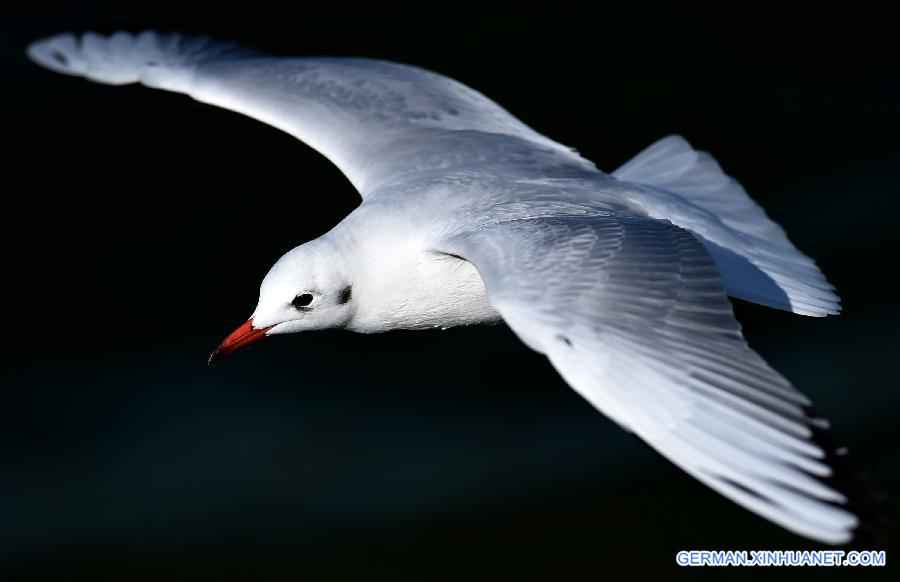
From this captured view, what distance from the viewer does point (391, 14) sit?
9602 millimetres

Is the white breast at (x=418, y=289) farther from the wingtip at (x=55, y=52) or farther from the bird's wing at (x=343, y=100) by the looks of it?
the wingtip at (x=55, y=52)

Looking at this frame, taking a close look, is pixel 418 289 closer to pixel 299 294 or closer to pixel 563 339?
pixel 299 294

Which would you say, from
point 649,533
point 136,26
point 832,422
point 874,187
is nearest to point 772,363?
point 832,422

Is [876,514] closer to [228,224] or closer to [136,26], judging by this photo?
[228,224]

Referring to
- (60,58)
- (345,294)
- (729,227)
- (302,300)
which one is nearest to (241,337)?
(302,300)

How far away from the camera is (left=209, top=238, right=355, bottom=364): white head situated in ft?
15.1

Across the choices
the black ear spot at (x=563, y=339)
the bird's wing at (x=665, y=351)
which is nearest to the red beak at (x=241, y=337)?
the bird's wing at (x=665, y=351)

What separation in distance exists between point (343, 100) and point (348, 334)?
219 centimetres

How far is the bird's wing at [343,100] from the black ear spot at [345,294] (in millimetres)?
767

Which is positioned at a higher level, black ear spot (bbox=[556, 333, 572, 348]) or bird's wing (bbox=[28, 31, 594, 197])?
bird's wing (bbox=[28, 31, 594, 197])

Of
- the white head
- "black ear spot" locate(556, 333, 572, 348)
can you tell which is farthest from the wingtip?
"black ear spot" locate(556, 333, 572, 348)

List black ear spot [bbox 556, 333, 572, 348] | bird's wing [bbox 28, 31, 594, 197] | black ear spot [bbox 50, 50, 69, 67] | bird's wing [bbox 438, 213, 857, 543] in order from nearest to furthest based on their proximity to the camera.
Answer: bird's wing [bbox 438, 213, 857, 543], black ear spot [bbox 556, 333, 572, 348], bird's wing [bbox 28, 31, 594, 197], black ear spot [bbox 50, 50, 69, 67]

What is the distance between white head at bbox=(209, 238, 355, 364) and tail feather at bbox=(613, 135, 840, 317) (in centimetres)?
127

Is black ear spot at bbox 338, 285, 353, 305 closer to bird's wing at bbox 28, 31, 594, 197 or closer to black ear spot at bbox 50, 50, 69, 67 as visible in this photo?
bird's wing at bbox 28, 31, 594, 197
